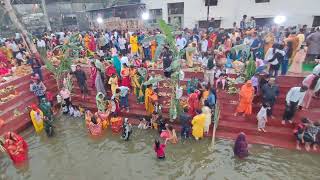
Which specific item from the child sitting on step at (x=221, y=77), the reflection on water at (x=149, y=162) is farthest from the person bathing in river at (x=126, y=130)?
the child sitting on step at (x=221, y=77)

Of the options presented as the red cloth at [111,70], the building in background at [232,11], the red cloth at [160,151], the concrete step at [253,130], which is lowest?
the red cloth at [160,151]

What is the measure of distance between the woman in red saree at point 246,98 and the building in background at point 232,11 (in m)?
8.85

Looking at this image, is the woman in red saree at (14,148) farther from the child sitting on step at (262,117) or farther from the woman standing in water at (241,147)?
the child sitting on step at (262,117)

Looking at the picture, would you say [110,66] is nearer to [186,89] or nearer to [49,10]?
[186,89]

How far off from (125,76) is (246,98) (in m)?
5.20

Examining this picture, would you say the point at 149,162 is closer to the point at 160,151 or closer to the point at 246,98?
the point at 160,151

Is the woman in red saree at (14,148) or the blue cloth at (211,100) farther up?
the blue cloth at (211,100)

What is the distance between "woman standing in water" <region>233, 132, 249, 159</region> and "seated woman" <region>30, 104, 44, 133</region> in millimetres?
7643

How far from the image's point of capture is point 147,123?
1137 cm

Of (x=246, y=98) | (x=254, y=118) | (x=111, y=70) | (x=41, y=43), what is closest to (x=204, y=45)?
(x=111, y=70)

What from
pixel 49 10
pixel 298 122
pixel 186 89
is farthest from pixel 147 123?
pixel 49 10

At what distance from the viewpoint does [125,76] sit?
12.3 metres

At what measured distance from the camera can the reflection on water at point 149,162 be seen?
8.47m

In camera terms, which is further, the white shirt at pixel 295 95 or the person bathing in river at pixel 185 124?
the person bathing in river at pixel 185 124
